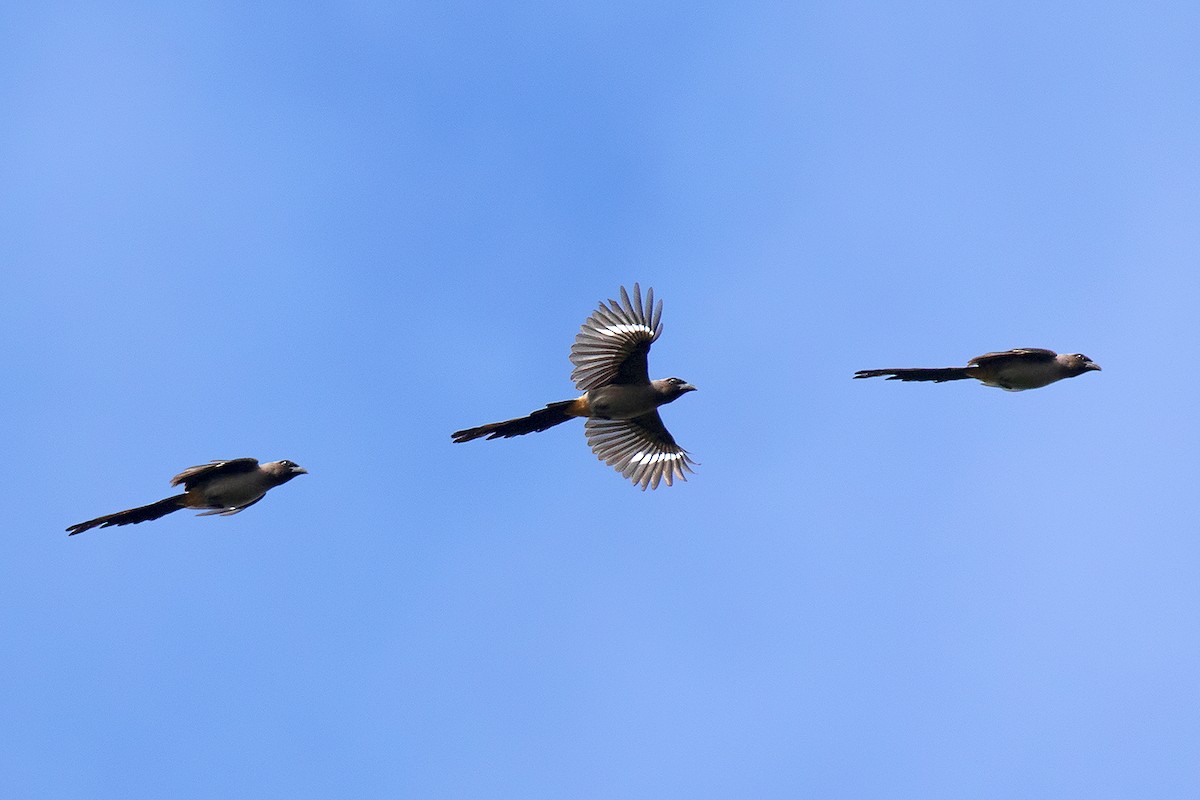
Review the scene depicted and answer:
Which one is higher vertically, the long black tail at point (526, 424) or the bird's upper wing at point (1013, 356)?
the long black tail at point (526, 424)

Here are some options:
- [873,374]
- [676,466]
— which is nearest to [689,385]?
[676,466]

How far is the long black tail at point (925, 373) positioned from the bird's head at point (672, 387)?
4.50m

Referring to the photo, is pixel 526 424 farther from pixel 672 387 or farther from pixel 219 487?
pixel 219 487

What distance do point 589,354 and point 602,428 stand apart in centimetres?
177

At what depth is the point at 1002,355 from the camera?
17391mm

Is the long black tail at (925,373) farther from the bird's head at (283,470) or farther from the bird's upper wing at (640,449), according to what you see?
the bird's head at (283,470)

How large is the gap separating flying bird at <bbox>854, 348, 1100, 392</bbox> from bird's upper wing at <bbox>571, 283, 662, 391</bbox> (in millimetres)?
4402

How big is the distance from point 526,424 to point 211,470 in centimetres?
445

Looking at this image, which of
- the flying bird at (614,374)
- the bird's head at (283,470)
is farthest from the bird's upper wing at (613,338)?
the bird's head at (283,470)

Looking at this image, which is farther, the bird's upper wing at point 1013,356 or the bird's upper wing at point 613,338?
the bird's upper wing at point 613,338

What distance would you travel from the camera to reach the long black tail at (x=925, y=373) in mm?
16844

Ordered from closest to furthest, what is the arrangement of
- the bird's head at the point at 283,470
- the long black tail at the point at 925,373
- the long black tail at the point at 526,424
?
the long black tail at the point at 925,373 < the bird's head at the point at 283,470 < the long black tail at the point at 526,424

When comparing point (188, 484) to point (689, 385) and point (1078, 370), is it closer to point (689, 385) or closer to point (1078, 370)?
point (689, 385)

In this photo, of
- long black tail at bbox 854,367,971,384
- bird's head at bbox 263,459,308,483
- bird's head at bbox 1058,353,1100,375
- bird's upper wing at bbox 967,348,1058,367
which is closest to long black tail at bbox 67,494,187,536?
bird's head at bbox 263,459,308,483
